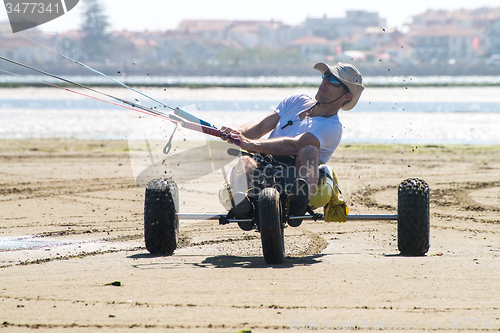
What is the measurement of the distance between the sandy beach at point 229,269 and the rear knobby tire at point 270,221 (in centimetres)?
19

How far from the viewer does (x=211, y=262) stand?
18.7 ft

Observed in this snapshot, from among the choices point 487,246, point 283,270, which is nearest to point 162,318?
point 283,270

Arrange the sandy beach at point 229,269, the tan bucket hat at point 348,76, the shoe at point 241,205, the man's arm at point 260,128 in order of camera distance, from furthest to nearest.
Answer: the man's arm at point 260,128 < the tan bucket hat at point 348,76 < the shoe at point 241,205 < the sandy beach at point 229,269

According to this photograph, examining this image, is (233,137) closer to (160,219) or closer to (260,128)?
(260,128)

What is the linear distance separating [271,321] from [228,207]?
2187mm

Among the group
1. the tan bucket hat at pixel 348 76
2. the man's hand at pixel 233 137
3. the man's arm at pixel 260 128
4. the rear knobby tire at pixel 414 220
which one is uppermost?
the tan bucket hat at pixel 348 76

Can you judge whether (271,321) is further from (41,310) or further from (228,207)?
(228,207)

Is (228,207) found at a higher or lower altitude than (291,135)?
lower

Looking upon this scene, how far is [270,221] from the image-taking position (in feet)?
16.9

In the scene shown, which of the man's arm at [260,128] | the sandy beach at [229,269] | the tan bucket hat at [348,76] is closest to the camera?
the sandy beach at [229,269]

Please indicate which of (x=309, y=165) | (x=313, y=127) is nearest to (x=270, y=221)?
(x=309, y=165)

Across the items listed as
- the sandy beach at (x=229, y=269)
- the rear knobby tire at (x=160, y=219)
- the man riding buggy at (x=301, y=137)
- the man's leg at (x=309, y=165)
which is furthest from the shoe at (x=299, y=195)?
the rear knobby tire at (x=160, y=219)

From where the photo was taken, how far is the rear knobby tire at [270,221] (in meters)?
5.14

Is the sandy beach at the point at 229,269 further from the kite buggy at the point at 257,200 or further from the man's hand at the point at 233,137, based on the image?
the man's hand at the point at 233,137
